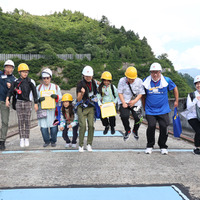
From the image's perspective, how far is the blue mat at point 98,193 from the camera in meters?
3.01

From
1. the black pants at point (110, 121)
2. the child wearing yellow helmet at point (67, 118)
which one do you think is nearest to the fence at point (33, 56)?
the child wearing yellow helmet at point (67, 118)

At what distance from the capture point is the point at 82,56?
295ft

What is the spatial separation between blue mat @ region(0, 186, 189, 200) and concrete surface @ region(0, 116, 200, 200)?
19cm

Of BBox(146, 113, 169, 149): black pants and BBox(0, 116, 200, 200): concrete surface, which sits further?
BBox(146, 113, 169, 149): black pants

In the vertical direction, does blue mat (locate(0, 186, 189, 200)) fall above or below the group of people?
below

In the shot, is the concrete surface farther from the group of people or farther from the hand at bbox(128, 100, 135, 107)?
the hand at bbox(128, 100, 135, 107)

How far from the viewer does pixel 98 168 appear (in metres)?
4.29

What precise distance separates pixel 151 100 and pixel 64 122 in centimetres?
251

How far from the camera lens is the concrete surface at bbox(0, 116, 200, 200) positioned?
3.58m

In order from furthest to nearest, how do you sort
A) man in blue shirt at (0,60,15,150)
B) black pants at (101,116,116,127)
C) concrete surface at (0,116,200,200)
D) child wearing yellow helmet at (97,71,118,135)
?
black pants at (101,116,116,127) → man in blue shirt at (0,60,15,150) → child wearing yellow helmet at (97,71,118,135) → concrete surface at (0,116,200,200)

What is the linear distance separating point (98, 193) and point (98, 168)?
3.76 feet

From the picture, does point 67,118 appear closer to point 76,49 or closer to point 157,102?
point 157,102

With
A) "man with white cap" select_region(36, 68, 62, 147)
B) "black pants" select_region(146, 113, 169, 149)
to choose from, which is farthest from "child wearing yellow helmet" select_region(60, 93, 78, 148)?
"black pants" select_region(146, 113, 169, 149)

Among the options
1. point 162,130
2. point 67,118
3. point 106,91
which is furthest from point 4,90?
point 162,130
